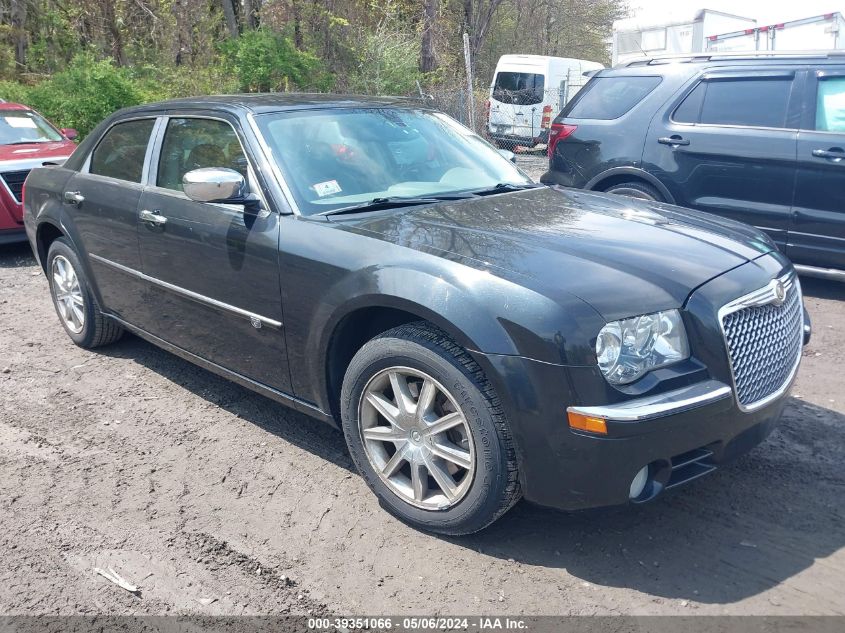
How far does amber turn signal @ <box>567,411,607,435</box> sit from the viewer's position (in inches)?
107

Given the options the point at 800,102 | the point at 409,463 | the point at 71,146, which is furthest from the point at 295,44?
the point at 409,463

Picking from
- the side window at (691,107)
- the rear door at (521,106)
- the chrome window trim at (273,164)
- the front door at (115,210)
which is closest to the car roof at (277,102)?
the chrome window trim at (273,164)

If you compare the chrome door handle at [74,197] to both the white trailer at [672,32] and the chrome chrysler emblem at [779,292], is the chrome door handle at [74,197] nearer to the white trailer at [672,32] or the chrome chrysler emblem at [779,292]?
the chrome chrysler emblem at [779,292]

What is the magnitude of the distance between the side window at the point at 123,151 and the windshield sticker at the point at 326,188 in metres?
1.44

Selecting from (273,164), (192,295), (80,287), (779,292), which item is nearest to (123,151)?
(80,287)

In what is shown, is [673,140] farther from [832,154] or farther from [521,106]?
[521,106]

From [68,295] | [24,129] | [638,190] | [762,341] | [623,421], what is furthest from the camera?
[24,129]

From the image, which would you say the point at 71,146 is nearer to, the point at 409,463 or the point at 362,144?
the point at 362,144

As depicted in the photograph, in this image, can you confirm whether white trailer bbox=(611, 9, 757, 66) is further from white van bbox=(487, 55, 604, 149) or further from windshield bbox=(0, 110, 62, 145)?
windshield bbox=(0, 110, 62, 145)

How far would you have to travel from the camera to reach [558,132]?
7.82m

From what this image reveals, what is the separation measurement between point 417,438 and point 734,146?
4.68 metres

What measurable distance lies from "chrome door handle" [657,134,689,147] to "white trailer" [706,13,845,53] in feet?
Answer: 23.0

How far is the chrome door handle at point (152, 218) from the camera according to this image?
4.32 meters

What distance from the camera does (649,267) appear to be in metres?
3.08
